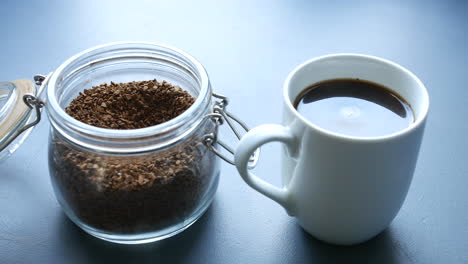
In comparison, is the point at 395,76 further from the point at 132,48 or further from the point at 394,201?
the point at 132,48

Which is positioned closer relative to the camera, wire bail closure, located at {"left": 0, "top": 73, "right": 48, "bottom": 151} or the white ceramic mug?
the white ceramic mug

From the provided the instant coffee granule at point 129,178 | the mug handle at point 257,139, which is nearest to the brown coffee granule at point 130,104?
the instant coffee granule at point 129,178

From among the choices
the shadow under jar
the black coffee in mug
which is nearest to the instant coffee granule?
the shadow under jar

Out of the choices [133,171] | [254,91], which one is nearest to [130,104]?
[133,171]

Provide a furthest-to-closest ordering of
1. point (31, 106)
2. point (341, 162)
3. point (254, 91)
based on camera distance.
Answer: point (254, 91), point (31, 106), point (341, 162)

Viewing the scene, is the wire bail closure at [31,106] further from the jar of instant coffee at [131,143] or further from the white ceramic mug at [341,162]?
the white ceramic mug at [341,162]

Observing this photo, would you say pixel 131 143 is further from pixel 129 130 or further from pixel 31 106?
pixel 31 106

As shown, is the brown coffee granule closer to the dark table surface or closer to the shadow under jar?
the shadow under jar

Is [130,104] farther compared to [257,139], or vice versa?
[130,104]
